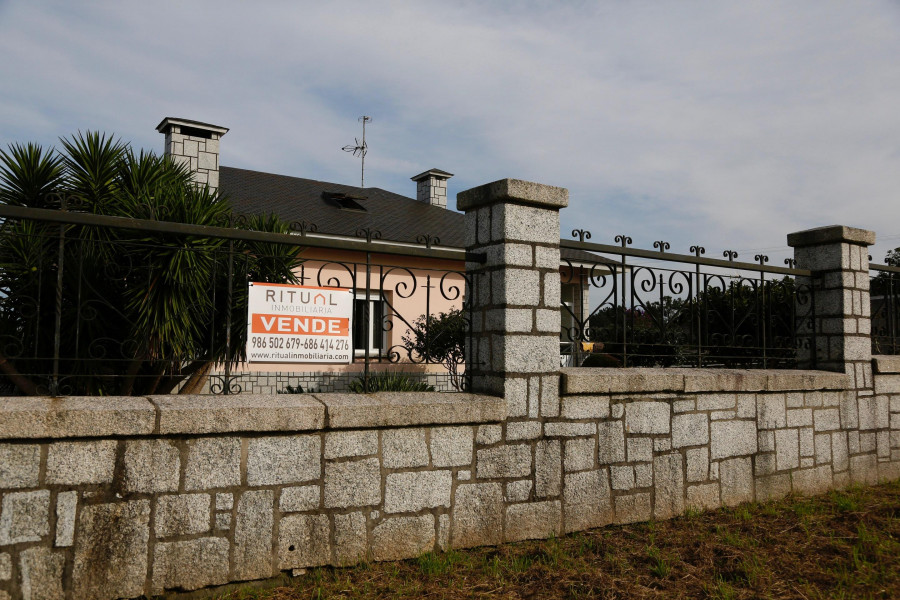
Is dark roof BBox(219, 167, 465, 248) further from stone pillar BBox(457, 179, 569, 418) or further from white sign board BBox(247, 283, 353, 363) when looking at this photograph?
white sign board BBox(247, 283, 353, 363)

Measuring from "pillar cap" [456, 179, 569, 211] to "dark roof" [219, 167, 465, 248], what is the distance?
7032 mm

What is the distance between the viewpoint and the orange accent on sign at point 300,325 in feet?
12.6

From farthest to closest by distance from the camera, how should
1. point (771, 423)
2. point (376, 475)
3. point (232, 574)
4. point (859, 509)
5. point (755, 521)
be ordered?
point (771, 423) → point (859, 509) → point (755, 521) → point (376, 475) → point (232, 574)

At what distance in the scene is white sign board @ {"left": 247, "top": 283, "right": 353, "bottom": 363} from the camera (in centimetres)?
384

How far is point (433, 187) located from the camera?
16688 millimetres

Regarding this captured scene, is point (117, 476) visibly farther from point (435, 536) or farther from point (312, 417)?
point (435, 536)

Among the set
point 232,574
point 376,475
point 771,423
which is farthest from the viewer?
point 771,423

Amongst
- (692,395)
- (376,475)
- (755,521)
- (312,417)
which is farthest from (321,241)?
(755,521)

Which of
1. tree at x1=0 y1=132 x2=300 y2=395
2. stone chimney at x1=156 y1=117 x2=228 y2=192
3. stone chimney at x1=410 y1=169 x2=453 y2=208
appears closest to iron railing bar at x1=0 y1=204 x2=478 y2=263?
tree at x1=0 y1=132 x2=300 y2=395

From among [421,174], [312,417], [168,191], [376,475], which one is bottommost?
[376,475]

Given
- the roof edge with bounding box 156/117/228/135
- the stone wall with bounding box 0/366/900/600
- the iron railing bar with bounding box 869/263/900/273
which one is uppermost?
the roof edge with bounding box 156/117/228/135

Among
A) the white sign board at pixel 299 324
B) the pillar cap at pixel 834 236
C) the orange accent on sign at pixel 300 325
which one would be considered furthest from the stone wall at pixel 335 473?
the pillar cap at pixel 834 236

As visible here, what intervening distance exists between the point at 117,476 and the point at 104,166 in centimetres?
523

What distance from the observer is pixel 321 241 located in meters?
3.93
